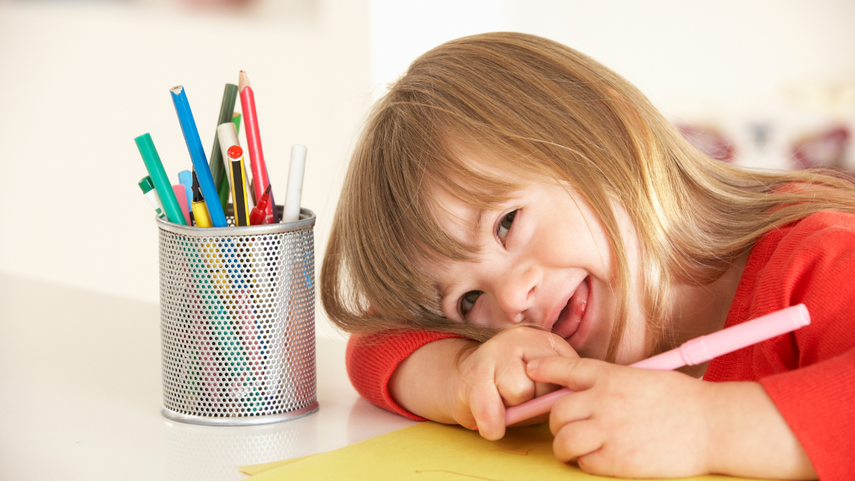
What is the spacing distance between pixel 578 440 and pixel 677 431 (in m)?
0.05

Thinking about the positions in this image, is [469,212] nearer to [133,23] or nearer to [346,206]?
A: [346,206]

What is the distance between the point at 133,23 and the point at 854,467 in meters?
1.61

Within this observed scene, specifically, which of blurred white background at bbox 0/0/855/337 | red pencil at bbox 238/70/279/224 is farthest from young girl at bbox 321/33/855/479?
blurred white background at bbox 0/0/855/337

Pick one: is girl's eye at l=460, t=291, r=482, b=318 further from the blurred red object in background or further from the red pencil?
the blurred red object in background

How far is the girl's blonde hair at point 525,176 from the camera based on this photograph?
1.85 ft

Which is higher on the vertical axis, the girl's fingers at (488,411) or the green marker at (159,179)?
the green marker at (159,179)

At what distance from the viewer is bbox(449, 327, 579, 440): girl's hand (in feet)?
1.47

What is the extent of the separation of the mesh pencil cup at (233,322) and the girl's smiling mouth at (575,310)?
0.66 ft

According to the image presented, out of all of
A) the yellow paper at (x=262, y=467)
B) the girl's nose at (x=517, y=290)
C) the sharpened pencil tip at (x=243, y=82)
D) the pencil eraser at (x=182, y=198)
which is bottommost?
the yellow paper at (x=262, y=467)

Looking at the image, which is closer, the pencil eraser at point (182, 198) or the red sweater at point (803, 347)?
the red sweater at point (803, 347)

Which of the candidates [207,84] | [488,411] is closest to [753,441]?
[488,411]

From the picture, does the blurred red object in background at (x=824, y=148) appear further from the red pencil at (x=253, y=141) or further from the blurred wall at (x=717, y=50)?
the red pencil at (x=253, y=141)

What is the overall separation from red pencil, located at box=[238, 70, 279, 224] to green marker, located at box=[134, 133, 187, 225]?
0.06m

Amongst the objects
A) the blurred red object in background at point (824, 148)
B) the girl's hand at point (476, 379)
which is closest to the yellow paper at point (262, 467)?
the girl's hand at point (476, 379)
